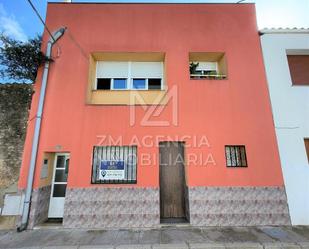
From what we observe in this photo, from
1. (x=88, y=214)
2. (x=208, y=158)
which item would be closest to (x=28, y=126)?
(x=88, y=214)

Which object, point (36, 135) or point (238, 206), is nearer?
point (238, 206)

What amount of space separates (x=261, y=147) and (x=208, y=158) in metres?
1.83

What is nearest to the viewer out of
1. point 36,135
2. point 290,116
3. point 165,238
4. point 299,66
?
point 165,238

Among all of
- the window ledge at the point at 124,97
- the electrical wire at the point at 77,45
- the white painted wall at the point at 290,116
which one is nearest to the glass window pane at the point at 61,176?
the window ledge at the point at 124,97

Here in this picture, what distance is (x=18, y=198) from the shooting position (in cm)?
530

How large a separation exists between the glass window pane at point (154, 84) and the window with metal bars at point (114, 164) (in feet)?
7.80

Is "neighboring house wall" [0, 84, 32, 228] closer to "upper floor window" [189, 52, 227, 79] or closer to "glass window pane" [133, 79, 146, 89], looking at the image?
"glass window pane" [133, 79, 146, 89]

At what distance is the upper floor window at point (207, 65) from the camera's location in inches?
257

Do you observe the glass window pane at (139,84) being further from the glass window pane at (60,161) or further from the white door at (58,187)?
the glass window pane at (60,161)

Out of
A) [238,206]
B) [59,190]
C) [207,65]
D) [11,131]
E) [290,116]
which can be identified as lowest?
[238,206]

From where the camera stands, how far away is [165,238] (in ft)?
15.1

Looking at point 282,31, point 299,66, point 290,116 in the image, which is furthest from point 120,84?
point 299,66

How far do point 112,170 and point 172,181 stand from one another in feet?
6.86

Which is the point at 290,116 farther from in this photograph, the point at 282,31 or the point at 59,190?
the point at 59,190
